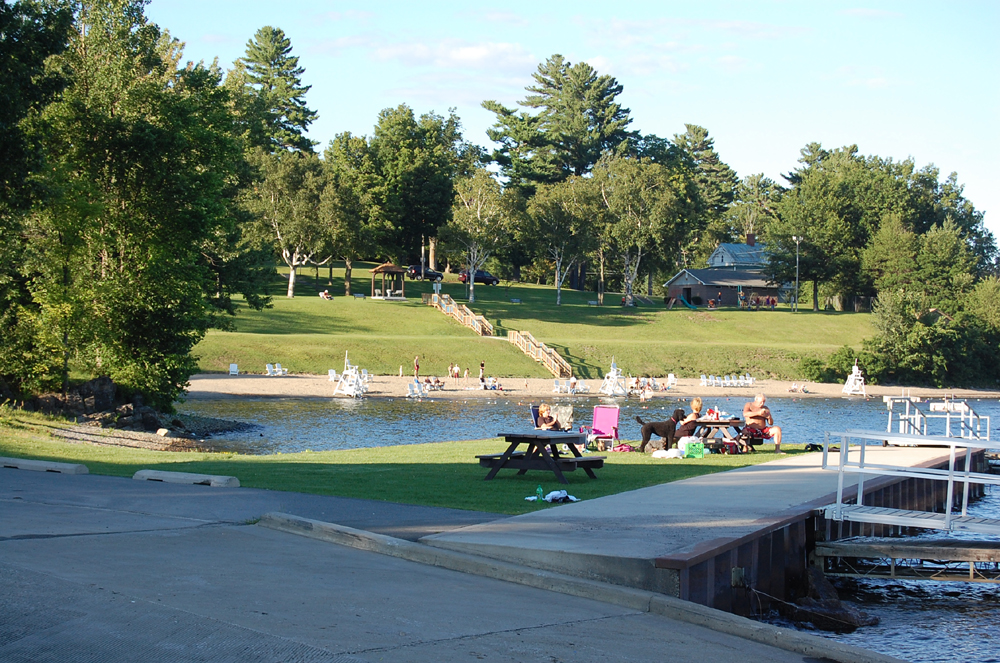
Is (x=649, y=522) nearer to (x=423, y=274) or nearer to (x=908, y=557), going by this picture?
(x=908, y=557)

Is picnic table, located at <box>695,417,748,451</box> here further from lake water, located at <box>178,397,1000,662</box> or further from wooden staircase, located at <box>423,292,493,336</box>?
wooden staircase, located at <box>423,292,493,336</box>

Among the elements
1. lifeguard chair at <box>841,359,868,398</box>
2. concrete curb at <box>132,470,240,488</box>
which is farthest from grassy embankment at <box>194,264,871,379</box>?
concrete curb at <box>132,470,240,488</box>

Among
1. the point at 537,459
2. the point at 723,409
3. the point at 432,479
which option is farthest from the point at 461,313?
the point at 537,459

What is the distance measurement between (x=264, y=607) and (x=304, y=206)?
6325 centimetres

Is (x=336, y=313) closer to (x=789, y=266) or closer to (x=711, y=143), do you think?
(x=789, y=266)

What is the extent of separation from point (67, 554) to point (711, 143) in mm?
134510

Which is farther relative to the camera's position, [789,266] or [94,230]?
[789,266]

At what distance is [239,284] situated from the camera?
1486 inches

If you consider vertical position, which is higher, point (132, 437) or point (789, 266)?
point (789, 266)

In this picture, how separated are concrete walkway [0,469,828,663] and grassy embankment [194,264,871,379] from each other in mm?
39084

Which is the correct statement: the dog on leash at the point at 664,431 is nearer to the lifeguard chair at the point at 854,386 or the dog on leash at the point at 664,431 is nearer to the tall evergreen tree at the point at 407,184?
the lifeguard chair at the point at 854,386

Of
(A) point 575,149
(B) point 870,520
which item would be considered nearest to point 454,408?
(B) point 870,520

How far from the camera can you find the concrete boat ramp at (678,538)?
819cm

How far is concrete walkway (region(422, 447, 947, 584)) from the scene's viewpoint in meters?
8.55
